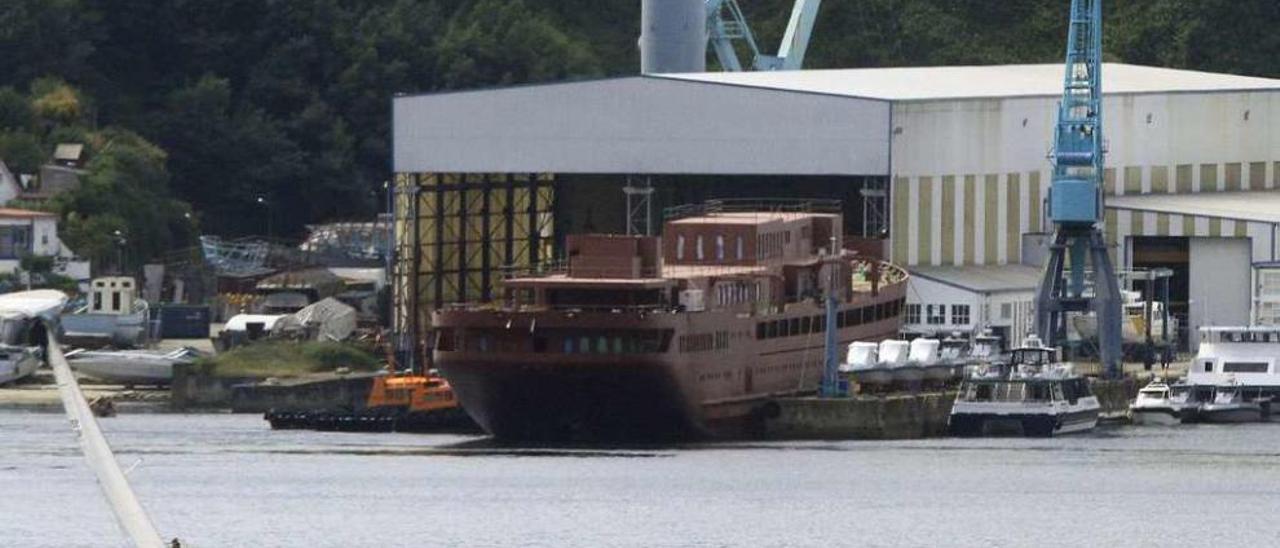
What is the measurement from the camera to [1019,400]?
8331 cm

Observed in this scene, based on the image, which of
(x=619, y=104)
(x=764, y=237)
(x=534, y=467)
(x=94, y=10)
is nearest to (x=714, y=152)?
(x=619, y=104)

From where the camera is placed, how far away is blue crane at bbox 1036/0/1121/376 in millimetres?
91375

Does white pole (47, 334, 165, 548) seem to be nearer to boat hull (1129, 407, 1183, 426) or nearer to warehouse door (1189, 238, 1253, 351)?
boat hull (1129, 407, 1183, 426)

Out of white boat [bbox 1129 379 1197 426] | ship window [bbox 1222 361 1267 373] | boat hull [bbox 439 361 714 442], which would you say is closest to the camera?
boat hull [bbox 439 361 714 442]

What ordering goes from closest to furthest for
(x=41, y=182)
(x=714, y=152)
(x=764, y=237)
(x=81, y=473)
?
(x=81, y=473), (x=764, y=237), (x=714, y=152), (x=41, y=182)

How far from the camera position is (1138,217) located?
10062cm

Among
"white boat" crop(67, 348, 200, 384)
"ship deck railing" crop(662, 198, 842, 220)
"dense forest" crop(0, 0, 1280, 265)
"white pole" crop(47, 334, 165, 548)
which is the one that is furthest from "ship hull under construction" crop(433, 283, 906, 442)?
"dense forest" crop(0, 0, 1280, 265)

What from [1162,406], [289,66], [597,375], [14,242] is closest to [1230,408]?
[1162,406]

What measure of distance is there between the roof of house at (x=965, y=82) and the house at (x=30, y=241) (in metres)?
17.9

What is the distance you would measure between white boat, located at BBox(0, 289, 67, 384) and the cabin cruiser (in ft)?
72.4

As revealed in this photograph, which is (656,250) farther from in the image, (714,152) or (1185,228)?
(1185,228)

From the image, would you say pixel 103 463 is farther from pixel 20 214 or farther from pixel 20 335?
pixel 20 214

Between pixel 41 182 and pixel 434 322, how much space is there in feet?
130

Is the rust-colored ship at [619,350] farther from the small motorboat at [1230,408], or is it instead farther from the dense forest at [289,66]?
the dense forest at [289,66]
